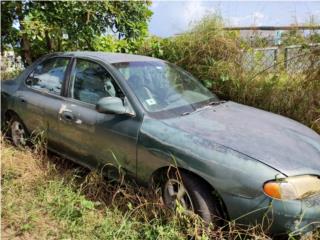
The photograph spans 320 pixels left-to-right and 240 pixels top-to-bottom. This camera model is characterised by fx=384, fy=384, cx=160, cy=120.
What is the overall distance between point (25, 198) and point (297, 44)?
159 inches

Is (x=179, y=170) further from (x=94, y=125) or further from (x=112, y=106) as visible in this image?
(x=94, y=125)

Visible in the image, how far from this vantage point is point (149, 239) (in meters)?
3.19

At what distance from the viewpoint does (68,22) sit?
6.94 m

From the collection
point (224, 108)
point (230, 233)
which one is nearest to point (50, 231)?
point (230, 233)

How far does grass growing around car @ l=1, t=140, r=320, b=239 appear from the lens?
3.18m

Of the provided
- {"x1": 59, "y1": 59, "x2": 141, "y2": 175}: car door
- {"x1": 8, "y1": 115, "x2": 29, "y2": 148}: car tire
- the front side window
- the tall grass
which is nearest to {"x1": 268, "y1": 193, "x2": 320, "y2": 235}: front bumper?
{"x1": 59, "y1": 59, "x2": 141, "y2": 175}: car door

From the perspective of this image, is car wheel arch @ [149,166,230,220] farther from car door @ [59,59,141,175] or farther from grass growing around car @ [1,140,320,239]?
car door @ [59,59,141,175]

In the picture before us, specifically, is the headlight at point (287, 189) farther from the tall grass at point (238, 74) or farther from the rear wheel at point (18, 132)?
the rear wheel at point (18, 132)

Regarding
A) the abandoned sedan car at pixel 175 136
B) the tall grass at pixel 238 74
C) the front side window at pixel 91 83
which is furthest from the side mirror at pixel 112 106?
the tall grass at pixel 238 74

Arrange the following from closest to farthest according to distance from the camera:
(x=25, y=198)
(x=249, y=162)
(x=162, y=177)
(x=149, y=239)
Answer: (x=249, y=162)
(x=149, y=239)
(x=162, y=177)
(x=25, y=198)

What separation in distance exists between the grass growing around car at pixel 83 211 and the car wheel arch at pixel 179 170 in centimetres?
10

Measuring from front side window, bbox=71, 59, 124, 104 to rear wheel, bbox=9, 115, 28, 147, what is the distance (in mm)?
1234

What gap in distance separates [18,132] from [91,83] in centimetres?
168

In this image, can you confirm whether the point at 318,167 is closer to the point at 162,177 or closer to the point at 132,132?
the point at 162,177
